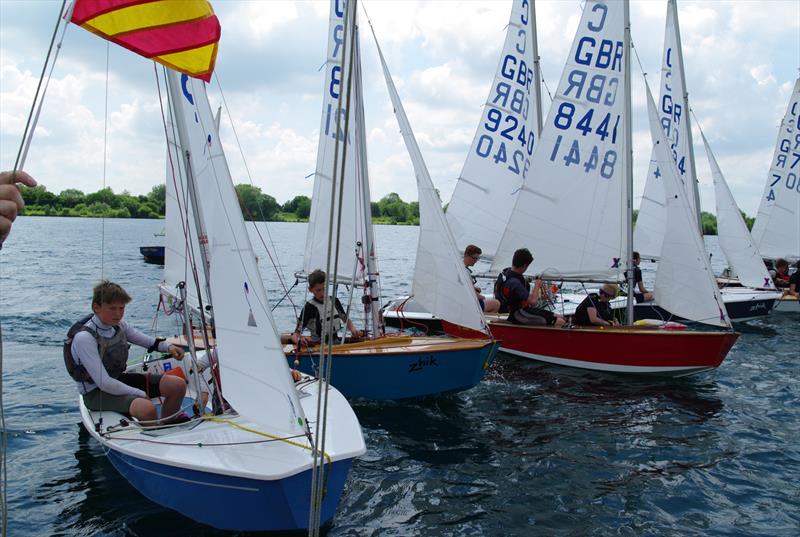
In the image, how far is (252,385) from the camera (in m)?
4.24

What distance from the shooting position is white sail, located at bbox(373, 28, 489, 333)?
7.20m

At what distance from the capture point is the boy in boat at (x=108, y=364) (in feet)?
15.9

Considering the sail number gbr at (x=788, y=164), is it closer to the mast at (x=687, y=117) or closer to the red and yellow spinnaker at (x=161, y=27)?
the mast at (x=687, y=117)

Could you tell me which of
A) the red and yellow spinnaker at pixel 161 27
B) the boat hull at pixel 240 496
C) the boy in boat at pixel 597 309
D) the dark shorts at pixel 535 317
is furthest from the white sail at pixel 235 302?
the boy in boat at pixel 597 309

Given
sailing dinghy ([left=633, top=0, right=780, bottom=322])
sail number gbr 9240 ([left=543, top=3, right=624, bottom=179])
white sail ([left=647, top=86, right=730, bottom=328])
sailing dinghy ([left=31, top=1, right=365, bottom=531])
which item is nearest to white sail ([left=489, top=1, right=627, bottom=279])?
sail number gbr 9240 ([left=543, top=3, right=624, bottom=179])

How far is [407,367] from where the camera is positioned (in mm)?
7059

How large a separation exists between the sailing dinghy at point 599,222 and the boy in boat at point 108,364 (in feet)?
20.2

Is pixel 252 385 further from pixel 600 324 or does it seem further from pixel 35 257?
pixel 35 257

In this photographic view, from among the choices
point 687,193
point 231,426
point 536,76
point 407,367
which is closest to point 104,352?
point 231,426

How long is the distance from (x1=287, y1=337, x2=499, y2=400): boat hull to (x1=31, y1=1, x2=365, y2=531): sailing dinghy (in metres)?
2.21

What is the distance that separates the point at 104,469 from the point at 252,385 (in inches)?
107

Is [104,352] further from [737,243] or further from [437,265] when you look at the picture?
[737,243]

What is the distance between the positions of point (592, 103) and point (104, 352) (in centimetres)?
794

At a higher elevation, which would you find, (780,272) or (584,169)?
(584,169)
